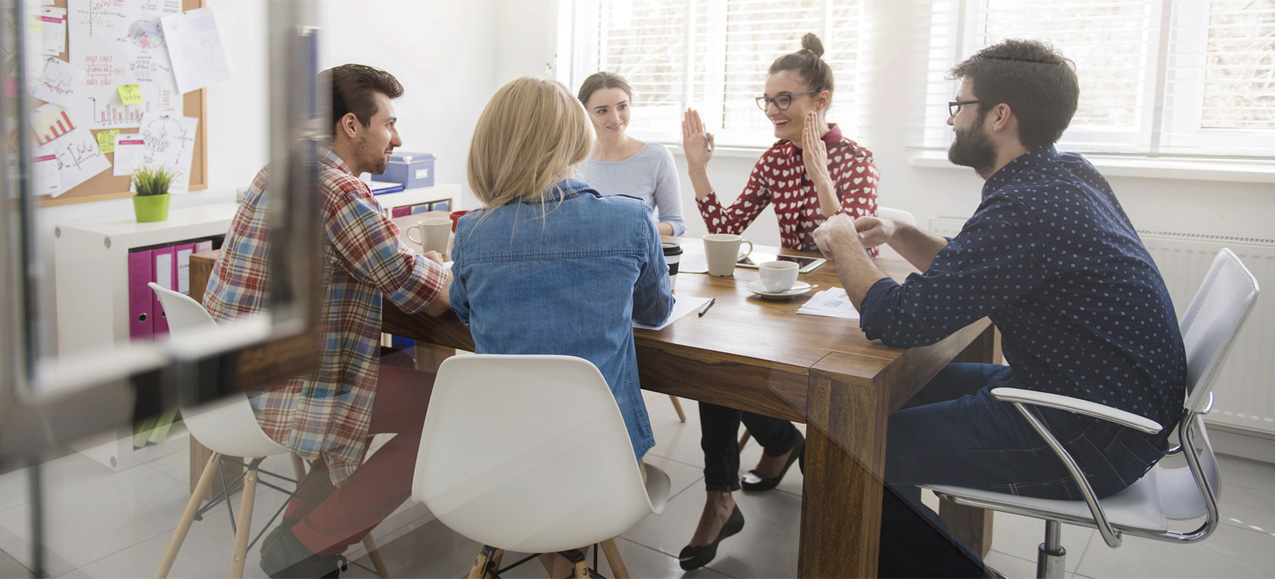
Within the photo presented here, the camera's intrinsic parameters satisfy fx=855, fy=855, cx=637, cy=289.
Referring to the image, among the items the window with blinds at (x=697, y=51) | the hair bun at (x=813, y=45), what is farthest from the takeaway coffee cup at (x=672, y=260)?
the window with blinds at (x=697, y=51)

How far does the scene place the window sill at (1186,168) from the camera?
6.78 feet

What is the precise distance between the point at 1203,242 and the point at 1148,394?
1260mm

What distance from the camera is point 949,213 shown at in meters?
2.56

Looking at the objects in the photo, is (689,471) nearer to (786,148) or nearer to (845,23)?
(786,148)

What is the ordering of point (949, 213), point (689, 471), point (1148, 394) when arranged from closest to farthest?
point (1148, 394) < point (689, 471) < point (949, 213)

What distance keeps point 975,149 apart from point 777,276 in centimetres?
37

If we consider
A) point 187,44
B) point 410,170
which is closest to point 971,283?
point 187,44

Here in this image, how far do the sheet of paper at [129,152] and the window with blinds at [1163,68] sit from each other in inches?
77.3

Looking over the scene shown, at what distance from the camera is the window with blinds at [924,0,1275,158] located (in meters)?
2.05

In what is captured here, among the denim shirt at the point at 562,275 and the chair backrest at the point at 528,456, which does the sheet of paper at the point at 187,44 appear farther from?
the chair backrest at the point at 528,456

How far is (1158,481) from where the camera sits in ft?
4.27

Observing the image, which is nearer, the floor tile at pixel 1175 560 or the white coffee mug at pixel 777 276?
the white coffee mug at pixel 777 276

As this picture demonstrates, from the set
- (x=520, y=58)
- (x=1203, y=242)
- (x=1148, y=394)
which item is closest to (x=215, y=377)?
(x=1148, y=394)

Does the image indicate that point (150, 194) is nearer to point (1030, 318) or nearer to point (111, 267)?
point (111, 267)
